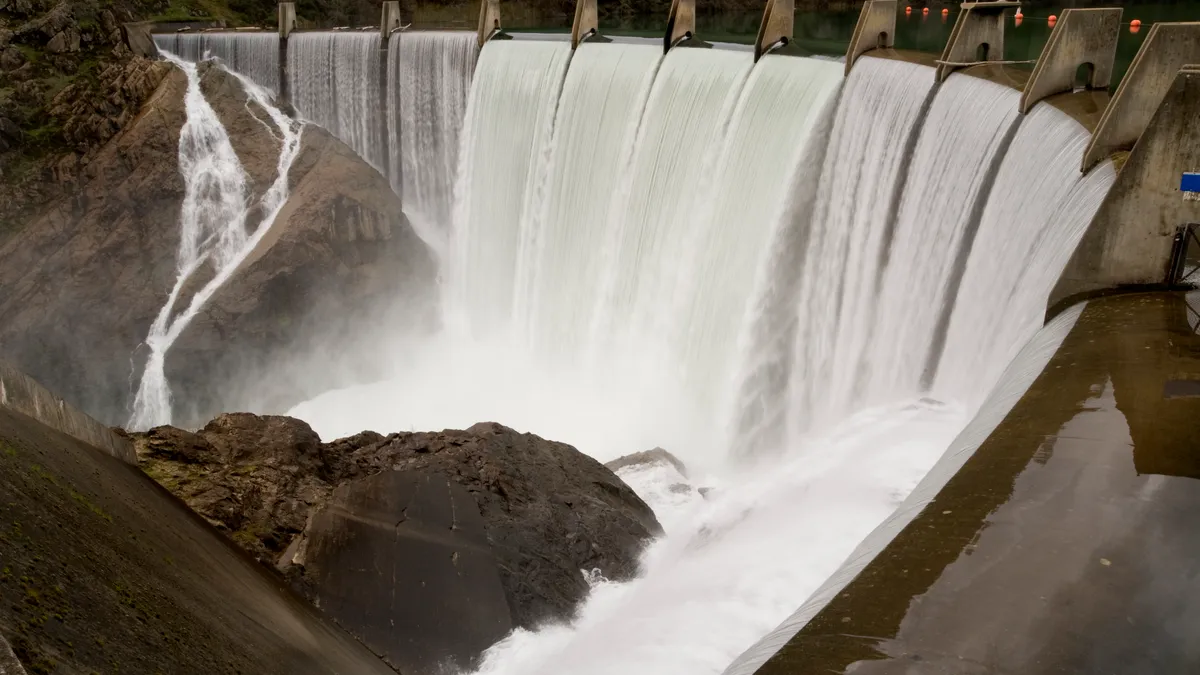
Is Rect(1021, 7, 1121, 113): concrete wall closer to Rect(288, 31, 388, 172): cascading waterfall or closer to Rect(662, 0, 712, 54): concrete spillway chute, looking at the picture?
Rect(662, 0, 712, 54): concrete spillway chute

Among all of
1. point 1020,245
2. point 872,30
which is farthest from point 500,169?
point 1020,245

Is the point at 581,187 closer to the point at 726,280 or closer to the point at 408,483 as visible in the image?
the point at 726,280

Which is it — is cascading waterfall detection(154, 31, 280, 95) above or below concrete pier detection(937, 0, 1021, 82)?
below

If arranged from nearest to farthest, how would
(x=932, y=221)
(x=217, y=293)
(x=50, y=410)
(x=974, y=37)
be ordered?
(x=50, y=410), (x=932, y=221), (x=974, y=37), (x=217, y=293)

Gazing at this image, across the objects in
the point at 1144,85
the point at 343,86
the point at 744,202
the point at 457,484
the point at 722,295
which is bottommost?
the point at 457,484

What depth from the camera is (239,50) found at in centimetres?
2991

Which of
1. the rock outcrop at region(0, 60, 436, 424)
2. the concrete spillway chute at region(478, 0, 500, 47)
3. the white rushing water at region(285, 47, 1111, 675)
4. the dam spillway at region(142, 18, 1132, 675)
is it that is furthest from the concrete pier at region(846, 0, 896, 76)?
the rock outcrop at region(0, 60, 436, 424)

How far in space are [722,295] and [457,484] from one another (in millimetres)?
7975

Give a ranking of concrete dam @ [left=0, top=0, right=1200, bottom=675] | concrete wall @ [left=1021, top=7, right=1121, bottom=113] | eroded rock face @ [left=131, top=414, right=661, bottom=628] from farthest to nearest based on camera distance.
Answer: concrete wall @ [left=1021, top=7, right=1121, bottom=113] → eroded rock face @ [left=131, top=414, right=661, bottom=628] → concrete dam @ [left=0, top=0, right=1200, bottom=675]

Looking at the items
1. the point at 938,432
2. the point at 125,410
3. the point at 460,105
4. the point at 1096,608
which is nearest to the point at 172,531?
the point at 1096,608

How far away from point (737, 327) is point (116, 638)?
13718 millimetres

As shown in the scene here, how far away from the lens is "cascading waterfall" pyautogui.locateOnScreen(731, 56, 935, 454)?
14.4 meters

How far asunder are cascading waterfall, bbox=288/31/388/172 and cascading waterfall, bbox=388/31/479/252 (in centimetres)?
59

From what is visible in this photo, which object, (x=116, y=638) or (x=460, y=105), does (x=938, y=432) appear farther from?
(x=460, y=105)
